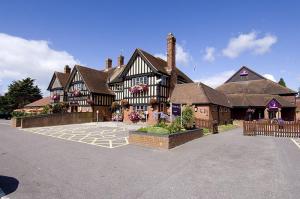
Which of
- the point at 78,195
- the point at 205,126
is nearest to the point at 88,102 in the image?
the point at 205,126

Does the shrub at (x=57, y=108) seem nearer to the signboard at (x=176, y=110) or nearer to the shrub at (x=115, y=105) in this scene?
the shrub at (x=115, y=105)

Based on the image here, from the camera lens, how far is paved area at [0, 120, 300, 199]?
5.52 metres

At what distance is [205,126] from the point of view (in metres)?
19.1

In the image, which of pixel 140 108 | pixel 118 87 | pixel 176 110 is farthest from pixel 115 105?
pixel 176 110

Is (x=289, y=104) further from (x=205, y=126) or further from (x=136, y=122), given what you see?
(x=136, y=122)

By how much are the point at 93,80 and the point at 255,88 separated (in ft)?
86.0

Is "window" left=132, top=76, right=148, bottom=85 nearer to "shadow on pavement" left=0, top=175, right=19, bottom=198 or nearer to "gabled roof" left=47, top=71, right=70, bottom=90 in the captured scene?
"gabled roof" left=47, top=71, right=70, bottom=90

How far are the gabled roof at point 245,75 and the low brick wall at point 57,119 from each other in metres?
26.9

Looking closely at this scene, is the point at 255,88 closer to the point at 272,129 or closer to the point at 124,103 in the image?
the point at 272,129

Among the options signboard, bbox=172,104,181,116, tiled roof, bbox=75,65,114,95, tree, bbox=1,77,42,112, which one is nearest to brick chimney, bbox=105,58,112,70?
tiled roof, bbox=75,65,114,95

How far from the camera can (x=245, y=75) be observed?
39375 millimetres

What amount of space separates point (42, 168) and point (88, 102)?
22.2 m

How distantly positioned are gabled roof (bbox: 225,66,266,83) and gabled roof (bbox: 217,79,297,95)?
945 mm

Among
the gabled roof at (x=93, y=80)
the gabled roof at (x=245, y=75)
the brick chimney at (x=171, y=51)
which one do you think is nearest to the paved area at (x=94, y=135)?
the gabled roof at (x=93, y=80)
